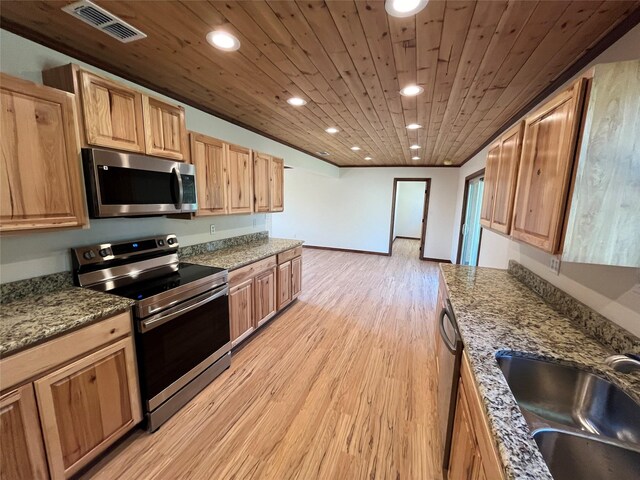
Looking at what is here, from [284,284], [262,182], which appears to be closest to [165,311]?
[284,284]

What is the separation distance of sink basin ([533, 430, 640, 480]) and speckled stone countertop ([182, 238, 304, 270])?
2.24 m

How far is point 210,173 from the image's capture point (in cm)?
260

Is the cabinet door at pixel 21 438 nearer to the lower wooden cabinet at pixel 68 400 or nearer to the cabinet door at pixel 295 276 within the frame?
the lower wooden cabinet at pixel 68 400

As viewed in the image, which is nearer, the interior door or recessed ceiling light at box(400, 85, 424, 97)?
recessed ceiling light at box(400, 85, 424, 97)

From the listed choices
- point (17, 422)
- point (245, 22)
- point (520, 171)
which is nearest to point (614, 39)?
point (520, 171)

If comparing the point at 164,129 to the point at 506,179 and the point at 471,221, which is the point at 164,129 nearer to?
the point at 506,179

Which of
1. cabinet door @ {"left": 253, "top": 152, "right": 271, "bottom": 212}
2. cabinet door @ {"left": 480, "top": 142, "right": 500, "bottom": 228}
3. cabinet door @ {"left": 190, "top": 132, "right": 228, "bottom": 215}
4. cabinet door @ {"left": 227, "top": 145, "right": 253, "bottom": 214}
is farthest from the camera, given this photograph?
cabinet door @ {"left": 253, "top": 152, "right": 271, "bottom": 212}

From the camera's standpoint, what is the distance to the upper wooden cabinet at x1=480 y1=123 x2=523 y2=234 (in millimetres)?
1758

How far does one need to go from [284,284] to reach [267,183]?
4.38 ft

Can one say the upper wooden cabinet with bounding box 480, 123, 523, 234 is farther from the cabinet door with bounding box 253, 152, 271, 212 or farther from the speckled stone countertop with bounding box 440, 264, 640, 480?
the cabinet door with bounding box 253, 152, 271, 212

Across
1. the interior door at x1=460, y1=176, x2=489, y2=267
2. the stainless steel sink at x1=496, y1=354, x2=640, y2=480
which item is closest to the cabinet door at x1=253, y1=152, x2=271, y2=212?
the stainless steel sink at x1=496, y1=354, x2=640, y2=480

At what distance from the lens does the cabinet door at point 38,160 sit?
4.27 feet

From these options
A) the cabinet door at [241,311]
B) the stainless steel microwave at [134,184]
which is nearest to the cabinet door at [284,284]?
the cabinet door at [241,311]

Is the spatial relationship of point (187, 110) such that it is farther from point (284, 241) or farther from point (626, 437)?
point (626, 437)
